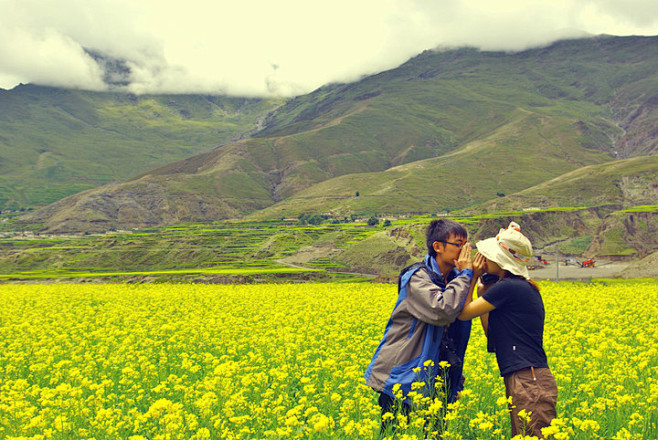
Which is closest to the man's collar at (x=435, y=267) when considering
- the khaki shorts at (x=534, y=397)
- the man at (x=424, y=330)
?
the man at (x=424, y=330)

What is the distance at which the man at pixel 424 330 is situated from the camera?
5.49 meters

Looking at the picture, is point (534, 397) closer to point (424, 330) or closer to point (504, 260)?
point (424, 330)

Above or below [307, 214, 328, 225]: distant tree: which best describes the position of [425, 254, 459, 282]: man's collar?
above

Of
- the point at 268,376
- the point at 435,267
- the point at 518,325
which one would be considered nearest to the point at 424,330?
the point at 435,267

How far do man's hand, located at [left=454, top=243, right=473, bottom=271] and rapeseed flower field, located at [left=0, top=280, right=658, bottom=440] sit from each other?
1572 mm

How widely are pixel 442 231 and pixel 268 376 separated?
521cm

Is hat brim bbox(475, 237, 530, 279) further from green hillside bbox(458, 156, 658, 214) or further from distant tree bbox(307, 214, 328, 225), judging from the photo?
green hillside bbox(458, 156, 658, 214)

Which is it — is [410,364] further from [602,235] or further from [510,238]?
[602,235]

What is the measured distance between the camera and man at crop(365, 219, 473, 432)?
549 cm

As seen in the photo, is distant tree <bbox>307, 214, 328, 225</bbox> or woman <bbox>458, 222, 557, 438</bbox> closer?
woman <bbox>458, 222, 557, 438</bbox>

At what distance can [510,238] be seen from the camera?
18.0ft

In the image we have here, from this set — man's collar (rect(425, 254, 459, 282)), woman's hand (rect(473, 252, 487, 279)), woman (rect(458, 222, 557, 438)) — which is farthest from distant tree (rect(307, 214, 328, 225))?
woman (rect(458, 222, 557, 438))

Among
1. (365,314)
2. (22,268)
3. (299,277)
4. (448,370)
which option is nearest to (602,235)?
(299,277)

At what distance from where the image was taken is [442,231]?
5754mm
